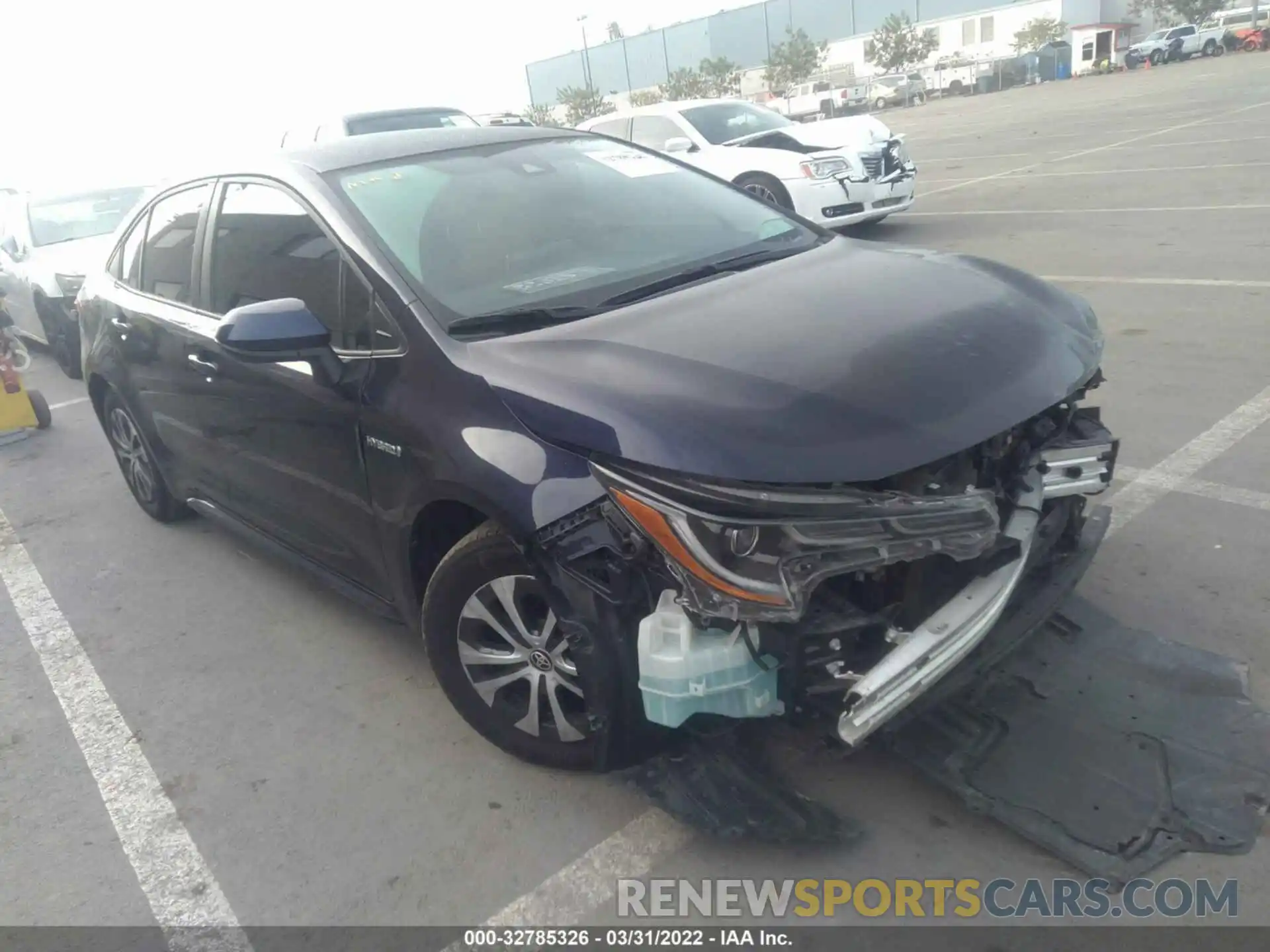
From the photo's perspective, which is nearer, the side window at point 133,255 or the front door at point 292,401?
the front door at point 292,401

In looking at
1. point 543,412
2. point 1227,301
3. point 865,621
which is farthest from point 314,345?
point 1227,301

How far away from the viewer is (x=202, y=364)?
391 centimetres

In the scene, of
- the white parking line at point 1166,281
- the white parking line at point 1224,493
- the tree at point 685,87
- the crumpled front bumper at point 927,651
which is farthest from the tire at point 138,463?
the tree at point 685,87

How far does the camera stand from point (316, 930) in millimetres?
2545

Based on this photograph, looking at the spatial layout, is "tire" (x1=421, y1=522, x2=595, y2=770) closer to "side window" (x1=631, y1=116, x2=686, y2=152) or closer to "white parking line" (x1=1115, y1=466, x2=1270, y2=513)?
"white parking line" (x1=1115, y1=466, x2=1270, y2=513)

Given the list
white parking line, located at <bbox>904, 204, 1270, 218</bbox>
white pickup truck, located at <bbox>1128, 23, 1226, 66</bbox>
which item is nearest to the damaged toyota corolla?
white parking line, located at <bbox>904, 204, 1270, 218</bbox>

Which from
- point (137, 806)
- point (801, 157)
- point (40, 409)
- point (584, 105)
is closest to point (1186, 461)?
point (137, 806)

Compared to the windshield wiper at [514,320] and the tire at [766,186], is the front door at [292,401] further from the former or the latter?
the tire at [766,186]

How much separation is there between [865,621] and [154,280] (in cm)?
359

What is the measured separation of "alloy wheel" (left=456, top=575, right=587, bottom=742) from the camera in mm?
2717

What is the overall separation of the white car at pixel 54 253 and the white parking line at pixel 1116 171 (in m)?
11.1

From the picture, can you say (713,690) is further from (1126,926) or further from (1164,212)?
(1164,212)

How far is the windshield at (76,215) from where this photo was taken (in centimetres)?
984

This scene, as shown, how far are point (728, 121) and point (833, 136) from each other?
5.52ft
